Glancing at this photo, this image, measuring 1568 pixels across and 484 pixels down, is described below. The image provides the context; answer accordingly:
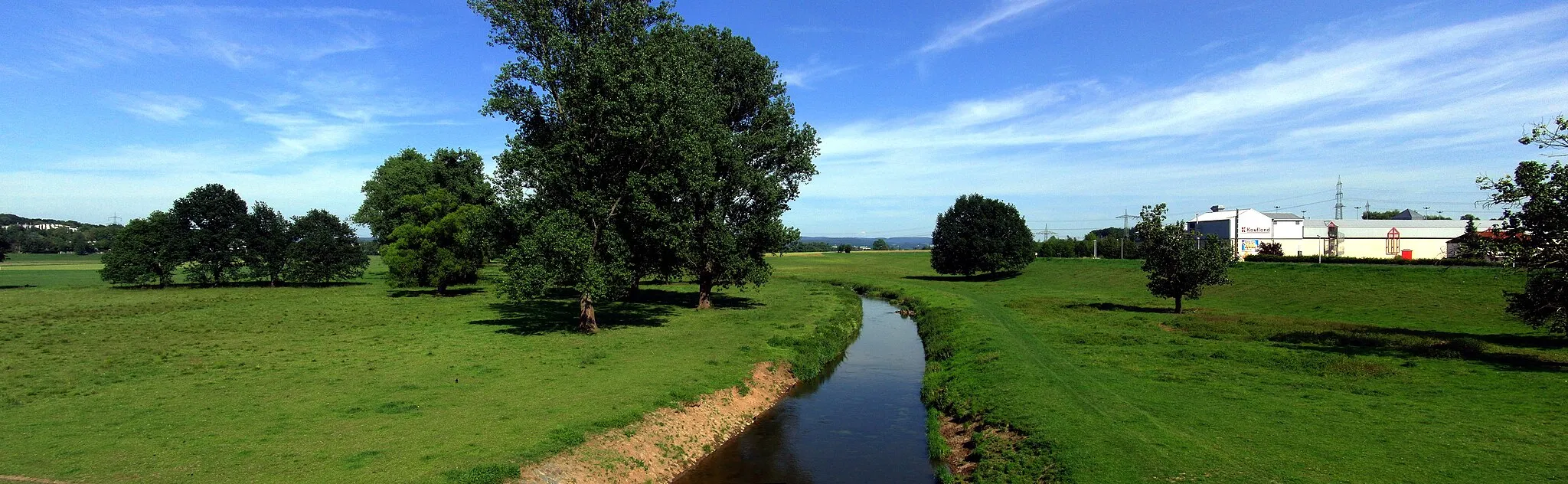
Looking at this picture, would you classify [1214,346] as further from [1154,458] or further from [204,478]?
[204,478]

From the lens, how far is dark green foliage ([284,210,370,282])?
251 ft

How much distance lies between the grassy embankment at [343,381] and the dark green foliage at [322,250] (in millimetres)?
26403

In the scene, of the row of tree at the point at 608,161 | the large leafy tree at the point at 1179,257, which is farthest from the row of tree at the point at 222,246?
the large leafy tree at the point at 1179,257

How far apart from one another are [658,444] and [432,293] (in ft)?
188

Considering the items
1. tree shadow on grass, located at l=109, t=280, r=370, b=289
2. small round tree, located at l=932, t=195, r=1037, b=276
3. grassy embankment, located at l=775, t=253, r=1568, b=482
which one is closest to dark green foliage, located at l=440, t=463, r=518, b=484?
grassy embankment, located at l=775, t=253, r=1568, b=482

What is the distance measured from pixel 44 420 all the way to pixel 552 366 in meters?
13.6

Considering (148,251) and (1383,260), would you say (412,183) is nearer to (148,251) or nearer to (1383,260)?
(148,251)

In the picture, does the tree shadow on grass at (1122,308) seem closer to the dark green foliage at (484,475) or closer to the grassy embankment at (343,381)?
the grassy embankment at (343,381)

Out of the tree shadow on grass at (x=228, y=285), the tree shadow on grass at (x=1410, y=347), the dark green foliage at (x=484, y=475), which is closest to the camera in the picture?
the dark green foliage at (x=484, y=475)

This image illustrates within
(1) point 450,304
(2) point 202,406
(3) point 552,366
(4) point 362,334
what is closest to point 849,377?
(3) point 552,366

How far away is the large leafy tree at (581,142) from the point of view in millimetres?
33406

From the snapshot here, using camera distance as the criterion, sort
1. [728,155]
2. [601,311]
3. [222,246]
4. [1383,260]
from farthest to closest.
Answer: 1. [222,246]
2. [1383,260]
3. [601,311]
4. [728,155]

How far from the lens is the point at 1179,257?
47469 mm

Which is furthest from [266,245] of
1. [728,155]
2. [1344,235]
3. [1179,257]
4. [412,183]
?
[1344,235]
